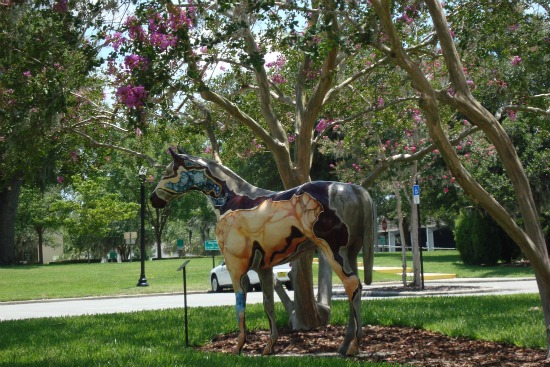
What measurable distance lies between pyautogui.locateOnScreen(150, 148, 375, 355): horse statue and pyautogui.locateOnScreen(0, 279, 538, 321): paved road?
9158 millimetres

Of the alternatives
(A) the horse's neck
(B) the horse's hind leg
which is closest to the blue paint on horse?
(A) the horse's neck

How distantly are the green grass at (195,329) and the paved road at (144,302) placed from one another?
14.6 ft

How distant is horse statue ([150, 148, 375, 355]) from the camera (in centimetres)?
826

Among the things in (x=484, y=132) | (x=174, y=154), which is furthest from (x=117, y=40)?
(x=484, y=132)

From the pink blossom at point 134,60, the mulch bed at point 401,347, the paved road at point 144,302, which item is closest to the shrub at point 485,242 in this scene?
the paved road at point 144,302

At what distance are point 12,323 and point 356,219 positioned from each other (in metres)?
8.09

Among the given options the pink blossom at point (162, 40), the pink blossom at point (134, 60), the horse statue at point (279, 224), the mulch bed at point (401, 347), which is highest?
the pink blossom at point (162, 40)

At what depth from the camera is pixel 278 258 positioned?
28.6 feet

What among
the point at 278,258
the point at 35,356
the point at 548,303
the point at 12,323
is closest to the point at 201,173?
the point at 278,258

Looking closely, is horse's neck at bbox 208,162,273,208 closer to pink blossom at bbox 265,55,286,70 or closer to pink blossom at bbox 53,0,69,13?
pink blossom at bbox 53,0,69,13

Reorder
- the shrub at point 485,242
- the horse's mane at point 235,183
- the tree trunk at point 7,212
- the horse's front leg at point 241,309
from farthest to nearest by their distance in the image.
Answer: the tree trunk at point 7,212 → the shrub at point 485,242 → the horse's mane at point 235,183 → the horse's front leg at point 241,309

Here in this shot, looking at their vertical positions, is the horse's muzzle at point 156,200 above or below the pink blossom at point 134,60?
below

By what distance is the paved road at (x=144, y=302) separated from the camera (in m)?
18.4

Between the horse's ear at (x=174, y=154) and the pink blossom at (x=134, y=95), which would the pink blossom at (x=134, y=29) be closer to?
the pink blossom at (x=134, y=95)
